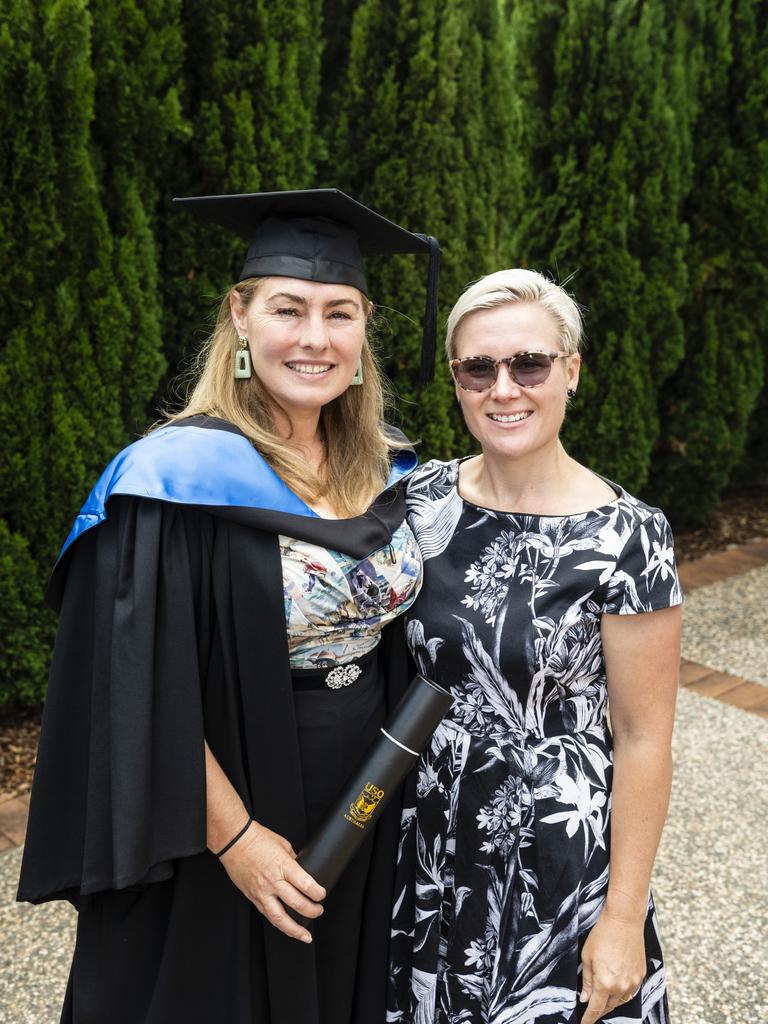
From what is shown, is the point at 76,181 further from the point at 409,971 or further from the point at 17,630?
the point at 409,971

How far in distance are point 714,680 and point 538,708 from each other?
3.25 meters

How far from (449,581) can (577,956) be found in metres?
0.77

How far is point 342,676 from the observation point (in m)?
1.89

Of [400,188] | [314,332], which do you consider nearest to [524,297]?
[314,332]

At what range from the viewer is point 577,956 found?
1.77m

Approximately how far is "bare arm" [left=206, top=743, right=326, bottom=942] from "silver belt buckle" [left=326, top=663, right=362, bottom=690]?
0.29 meters

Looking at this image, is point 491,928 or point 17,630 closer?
point 491,928

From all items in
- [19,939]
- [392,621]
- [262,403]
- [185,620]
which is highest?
[262,403]

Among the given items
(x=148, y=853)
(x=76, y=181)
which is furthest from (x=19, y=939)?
(x=76, y=181)

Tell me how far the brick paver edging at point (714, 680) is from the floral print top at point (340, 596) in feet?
6.45

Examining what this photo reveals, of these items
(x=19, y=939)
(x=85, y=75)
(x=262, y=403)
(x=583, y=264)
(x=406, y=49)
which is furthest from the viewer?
(x=583, y=264)

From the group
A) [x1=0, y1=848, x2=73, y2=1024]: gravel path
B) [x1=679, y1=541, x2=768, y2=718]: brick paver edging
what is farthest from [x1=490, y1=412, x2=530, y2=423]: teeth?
[x1=679, y1=541, x2=768, y2=718]: brick paver edging

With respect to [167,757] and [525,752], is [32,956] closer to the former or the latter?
[167,757]

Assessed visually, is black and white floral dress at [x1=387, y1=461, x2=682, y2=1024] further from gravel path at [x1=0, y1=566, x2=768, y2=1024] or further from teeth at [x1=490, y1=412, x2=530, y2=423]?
gravel path at [x1=0, y1=566, x2=768, y2=1024]
